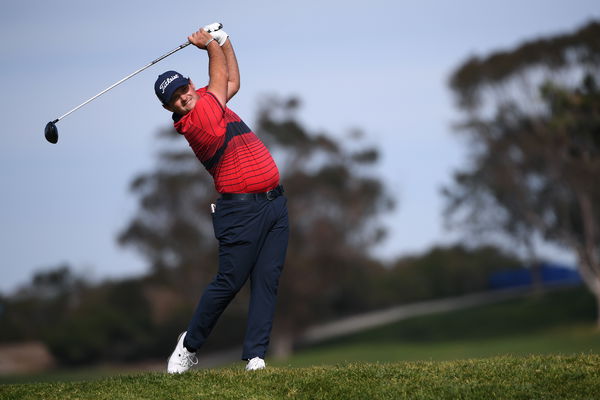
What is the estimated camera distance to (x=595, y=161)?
1657 inches

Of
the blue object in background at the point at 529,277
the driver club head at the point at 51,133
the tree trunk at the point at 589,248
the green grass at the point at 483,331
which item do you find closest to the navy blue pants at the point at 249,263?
the driver club head at the point at 51,133

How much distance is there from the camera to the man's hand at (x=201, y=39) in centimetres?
845

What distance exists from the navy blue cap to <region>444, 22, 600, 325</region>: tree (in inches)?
1341

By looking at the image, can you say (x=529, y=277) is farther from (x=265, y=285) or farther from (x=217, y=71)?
(x=217, y=71)

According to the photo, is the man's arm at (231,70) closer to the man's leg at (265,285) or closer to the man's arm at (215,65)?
the man's arm at (215,65)

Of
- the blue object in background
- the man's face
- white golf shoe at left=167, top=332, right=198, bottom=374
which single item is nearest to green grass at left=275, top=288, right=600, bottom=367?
the blue object in background

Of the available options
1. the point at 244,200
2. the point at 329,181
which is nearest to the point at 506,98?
the point at 329,181

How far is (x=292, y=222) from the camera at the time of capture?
1918 inches

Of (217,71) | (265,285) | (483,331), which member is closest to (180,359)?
(265,285)

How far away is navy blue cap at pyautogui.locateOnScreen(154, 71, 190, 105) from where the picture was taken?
8.08 meters

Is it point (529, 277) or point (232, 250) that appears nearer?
point (232, 250)

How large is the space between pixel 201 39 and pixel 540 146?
3718 centimetres

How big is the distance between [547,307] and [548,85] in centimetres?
1944

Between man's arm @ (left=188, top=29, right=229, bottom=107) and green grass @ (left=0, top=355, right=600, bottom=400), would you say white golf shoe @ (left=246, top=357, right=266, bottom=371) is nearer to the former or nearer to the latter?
green grass @ (left=0, top=355, right=600, bottom=400)
